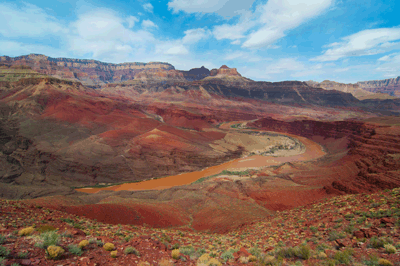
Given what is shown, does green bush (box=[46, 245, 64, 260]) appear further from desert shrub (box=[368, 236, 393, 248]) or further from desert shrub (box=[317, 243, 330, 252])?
desert shrub (box=[368, 236, 393, 248])

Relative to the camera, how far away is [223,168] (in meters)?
45.2

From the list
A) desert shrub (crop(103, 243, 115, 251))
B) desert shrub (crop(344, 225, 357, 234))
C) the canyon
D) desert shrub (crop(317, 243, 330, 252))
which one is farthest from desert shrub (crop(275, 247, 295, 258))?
the canyon

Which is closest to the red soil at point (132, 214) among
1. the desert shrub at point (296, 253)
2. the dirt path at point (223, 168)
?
the desert shrub at point (296, 253)

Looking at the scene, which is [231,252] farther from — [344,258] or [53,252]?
[53,252]

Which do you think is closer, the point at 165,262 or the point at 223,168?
the point at 165,262

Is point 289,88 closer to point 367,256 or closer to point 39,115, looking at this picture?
point 39,115

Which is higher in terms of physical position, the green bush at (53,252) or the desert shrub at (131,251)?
the green bush at (53,252)

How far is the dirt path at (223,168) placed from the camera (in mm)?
34969

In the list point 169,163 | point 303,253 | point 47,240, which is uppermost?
point 47,240

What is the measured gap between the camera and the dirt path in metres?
35.0

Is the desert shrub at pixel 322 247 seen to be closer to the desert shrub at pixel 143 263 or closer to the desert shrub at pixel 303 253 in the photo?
the desert shrub at pixel 303 253

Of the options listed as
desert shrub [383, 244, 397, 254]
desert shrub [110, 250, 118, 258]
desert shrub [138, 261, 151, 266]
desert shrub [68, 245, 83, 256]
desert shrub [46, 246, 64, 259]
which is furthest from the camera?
desert shrub [110, 250, 118, 258]

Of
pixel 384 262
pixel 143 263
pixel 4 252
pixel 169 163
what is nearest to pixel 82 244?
pixel 4 252

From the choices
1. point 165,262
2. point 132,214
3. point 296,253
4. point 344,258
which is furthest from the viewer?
point 132,214
